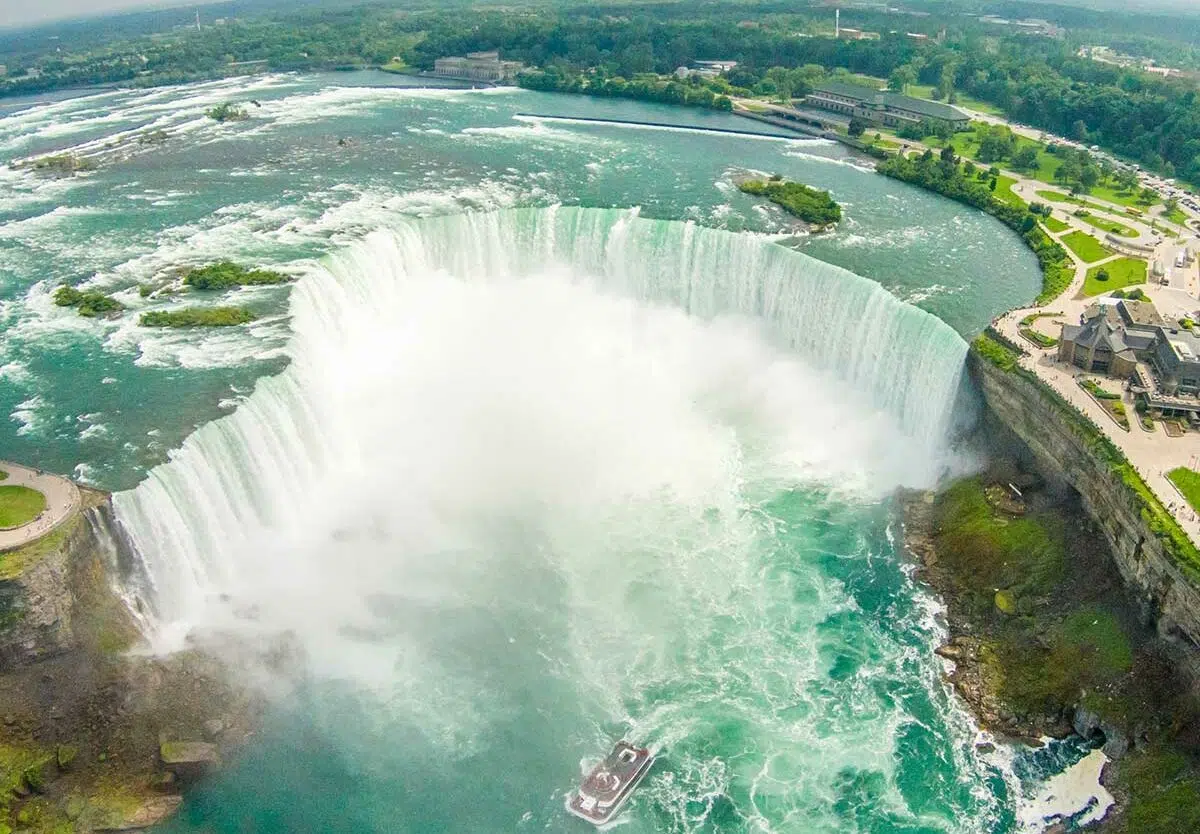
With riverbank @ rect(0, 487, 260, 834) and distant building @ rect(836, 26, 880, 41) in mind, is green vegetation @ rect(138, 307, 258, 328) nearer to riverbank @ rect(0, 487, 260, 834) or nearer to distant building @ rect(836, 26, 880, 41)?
riverbank @ rect(0, 487, 260, 834)

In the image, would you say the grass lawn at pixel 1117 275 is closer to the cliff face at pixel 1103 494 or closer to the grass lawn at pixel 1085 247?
the grass lawn at pixel 1085 247

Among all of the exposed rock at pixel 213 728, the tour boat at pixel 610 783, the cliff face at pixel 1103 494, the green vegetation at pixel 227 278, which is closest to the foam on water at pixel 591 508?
the tour boat at pixel 610 783

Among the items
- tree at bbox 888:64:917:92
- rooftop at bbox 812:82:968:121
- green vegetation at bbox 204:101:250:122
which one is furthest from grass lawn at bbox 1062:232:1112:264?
green vegetation at bbox 204:101:250:122

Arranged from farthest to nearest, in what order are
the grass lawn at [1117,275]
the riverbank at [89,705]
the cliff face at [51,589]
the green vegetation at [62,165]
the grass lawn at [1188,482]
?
the green vegetation at [62,165]
the grass lawn at [1117,275]
the grass lawn at [1188,482]
the cliff face at [51,589]
the riverbank at [89,705]

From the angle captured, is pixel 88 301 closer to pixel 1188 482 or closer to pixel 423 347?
pixel 423 347

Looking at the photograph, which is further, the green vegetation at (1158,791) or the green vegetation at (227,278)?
the green vegetation at (227,278)

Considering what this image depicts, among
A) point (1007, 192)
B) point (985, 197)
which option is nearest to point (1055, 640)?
point (985, 197)

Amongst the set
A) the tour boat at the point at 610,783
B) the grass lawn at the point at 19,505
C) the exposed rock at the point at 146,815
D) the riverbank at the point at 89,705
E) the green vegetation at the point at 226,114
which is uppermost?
the green vegetation at the point at 226,114
